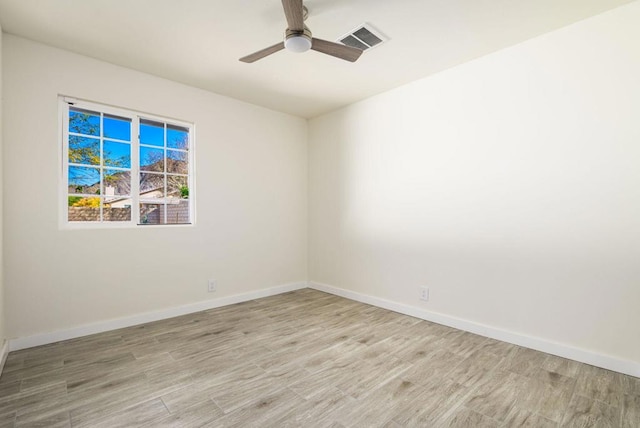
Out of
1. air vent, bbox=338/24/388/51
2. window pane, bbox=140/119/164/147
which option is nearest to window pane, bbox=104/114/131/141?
window pane, bbox=140/119/164/147

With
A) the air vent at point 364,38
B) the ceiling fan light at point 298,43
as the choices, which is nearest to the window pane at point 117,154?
the ceiling fan light at point 298,43

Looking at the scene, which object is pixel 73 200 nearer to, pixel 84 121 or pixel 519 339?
pixel 84 121

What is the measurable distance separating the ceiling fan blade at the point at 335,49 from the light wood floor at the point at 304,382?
231 centimetres

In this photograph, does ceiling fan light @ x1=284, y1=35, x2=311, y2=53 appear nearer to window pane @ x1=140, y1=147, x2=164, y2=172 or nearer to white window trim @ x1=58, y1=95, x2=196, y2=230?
white window trim @ x1=58, y1=95, x2=196, y2=230

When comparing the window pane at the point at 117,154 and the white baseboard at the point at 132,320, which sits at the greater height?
the window pane at the point at 117,154

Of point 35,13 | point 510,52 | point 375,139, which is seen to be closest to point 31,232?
point 35,13

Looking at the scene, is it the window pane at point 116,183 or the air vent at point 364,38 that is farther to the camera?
the window pane at point 116,183

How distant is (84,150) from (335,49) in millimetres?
2522

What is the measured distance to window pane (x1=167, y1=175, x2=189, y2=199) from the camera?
351cm

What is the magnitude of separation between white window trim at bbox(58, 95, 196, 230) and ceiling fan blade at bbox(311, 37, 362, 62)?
2.00 metres

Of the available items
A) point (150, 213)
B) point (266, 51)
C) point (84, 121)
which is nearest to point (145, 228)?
point (150, 213)

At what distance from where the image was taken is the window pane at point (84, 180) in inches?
114

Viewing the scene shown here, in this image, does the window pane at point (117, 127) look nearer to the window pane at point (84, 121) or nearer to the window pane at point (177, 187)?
the window pane at point (84, 121)

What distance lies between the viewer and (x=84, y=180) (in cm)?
296
